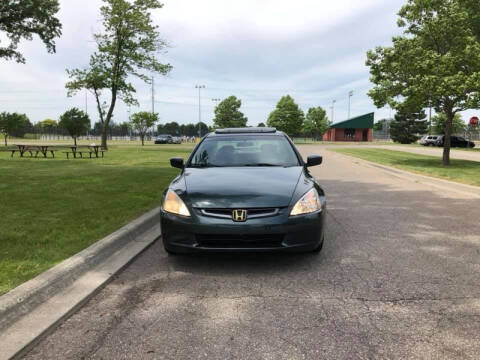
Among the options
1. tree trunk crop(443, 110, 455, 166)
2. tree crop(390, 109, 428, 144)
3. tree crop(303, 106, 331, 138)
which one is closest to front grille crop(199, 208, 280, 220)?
tree trunk crop(443, 110, 455, 166)

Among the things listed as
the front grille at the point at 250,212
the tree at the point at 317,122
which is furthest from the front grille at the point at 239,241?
the tree at the point at 317,122

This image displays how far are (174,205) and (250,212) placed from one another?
840 mm

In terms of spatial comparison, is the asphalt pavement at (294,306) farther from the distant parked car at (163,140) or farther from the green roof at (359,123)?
the green roof at (359,123)

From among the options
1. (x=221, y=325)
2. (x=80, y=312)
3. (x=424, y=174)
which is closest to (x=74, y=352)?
(x=80, y=312)

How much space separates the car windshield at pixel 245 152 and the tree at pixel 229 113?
270 ft

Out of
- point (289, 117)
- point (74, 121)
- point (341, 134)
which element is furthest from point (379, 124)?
point (74, 121)

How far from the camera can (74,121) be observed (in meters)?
30.1

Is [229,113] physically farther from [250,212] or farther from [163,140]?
[250,212]

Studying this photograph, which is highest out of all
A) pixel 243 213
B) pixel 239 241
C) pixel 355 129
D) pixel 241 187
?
pixel 355 129

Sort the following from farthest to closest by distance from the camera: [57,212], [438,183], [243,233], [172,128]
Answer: [172,128], [438,183], [57,212], [243,233]

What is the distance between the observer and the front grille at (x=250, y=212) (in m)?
3.64

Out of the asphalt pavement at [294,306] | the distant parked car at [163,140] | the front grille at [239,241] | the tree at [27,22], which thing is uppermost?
the tree at [27,22]

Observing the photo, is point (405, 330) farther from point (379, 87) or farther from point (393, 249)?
point (379, 87)

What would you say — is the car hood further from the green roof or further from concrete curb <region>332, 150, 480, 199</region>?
the green roof
